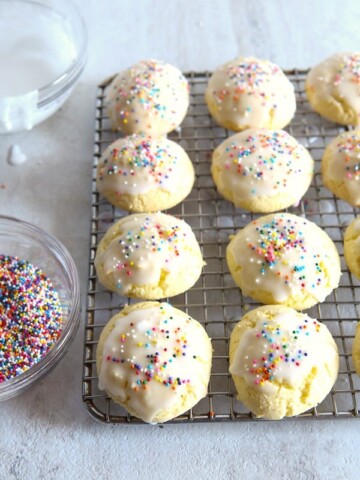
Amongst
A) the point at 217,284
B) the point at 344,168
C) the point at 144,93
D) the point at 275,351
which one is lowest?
the point at 217,284

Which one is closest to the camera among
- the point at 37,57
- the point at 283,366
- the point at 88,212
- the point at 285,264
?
the point at 283,366

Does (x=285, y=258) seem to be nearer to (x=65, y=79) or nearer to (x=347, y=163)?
(x=347, y=163)

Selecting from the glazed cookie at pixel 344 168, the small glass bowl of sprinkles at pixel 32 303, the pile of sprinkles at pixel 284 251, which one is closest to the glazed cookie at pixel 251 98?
the glazed cookie at pixel 344 168

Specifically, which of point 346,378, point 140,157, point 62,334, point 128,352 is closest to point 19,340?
point 62,334

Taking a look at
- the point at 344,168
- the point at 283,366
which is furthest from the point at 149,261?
the point at 344,168

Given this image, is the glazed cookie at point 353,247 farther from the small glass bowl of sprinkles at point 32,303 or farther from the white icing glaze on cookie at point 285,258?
the small glass bowl of sprinkles at point 32,303

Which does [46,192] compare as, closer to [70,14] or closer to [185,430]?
[70,14]
